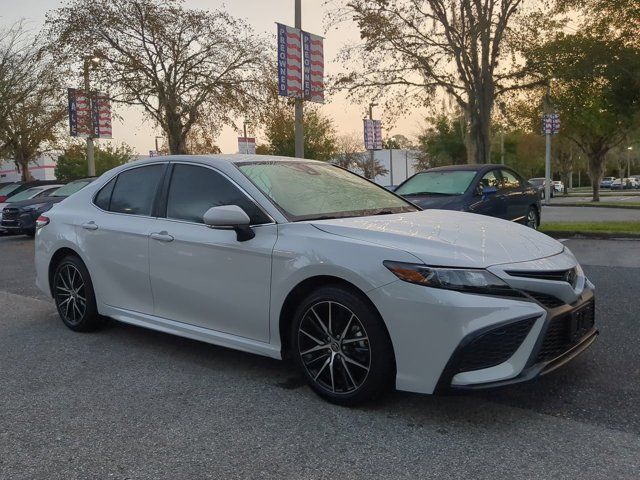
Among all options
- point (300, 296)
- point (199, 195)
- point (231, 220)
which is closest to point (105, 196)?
point (199, 195)

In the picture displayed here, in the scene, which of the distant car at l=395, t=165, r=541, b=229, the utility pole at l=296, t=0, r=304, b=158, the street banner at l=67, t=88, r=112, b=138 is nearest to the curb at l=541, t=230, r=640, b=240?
the distant car at l=395, t=165, r=541, b=229

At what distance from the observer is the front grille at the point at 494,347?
3.08m

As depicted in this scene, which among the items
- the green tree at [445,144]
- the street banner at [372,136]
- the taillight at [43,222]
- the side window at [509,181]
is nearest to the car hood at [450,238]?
the taillight at [43,222]

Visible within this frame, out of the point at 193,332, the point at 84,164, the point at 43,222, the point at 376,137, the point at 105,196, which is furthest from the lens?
the point at 84,164

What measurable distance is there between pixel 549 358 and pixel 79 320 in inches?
159

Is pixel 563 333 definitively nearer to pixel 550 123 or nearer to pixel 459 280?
pixel 459 280

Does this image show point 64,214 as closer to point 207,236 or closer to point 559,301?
point 207,236

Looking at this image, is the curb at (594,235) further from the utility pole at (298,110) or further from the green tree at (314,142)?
→ the green tree at (314,142)

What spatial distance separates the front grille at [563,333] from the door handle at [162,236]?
2.65 meters

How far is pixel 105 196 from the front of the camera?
5297mm

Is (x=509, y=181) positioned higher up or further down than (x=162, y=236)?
higher up

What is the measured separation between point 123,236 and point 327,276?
2.06 meters

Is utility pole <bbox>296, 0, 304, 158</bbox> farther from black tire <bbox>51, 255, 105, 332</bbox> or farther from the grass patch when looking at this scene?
black tire <bbox>51, 255, 105, 332</bbox>

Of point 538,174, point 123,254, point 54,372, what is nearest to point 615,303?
point 123,254
